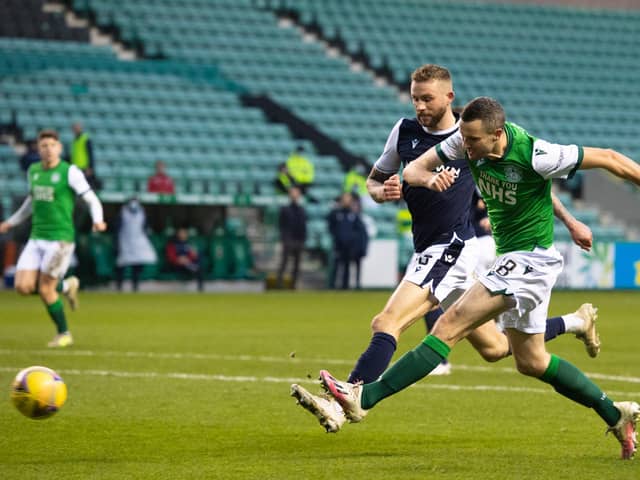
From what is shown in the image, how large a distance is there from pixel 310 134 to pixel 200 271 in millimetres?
6343

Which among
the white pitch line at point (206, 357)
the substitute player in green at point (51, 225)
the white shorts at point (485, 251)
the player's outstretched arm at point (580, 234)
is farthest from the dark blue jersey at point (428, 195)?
the substitute player in green at point (51, 225)

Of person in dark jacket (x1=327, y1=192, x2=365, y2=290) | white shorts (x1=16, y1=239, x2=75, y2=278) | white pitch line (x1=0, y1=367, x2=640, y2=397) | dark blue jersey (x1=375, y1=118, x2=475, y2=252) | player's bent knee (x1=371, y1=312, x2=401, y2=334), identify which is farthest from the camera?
person in dark jacket (x1=327, y1=192, x2=365, y2=290)

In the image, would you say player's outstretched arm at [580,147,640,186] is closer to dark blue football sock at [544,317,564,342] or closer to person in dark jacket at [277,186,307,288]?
dark blue football sock at [544,317,564,342]

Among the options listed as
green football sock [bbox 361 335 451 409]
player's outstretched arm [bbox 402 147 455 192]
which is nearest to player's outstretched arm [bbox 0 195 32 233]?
player's outstretched arm [bbox 402 147 455 192]

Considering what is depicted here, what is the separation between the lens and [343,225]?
2575cm

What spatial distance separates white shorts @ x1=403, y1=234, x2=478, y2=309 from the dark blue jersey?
2.6 inches

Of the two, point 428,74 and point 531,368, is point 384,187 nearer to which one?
point 428,74

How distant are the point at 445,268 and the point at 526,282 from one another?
130cm

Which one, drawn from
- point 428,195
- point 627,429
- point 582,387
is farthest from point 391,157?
point 627,429

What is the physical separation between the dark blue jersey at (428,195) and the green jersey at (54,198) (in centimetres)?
626

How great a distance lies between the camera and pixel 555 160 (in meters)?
6.59

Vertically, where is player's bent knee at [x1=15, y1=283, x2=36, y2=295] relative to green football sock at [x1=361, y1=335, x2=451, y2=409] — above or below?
below

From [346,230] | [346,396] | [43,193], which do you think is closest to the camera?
[346,396]

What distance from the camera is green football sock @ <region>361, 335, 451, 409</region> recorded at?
21.9 feet
